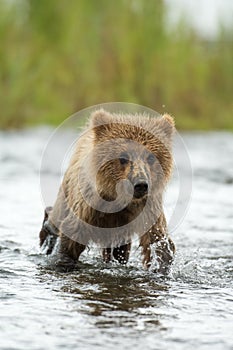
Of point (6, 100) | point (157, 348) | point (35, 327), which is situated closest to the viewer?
point (157, 348)

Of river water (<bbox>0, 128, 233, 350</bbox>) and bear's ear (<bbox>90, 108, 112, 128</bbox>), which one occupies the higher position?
bear's ear (<bbox>90, 108, 112, 128</bbox>)

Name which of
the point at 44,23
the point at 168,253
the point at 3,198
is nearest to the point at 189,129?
the point at 44,23

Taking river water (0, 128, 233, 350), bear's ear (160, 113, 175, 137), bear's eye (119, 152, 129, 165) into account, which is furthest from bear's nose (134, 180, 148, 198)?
bear's ear (160, 113, 175, 137)

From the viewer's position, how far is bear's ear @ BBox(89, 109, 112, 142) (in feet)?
19.5

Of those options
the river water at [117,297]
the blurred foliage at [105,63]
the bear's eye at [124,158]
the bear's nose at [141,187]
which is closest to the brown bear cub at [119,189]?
the bear's eye at [124,158]

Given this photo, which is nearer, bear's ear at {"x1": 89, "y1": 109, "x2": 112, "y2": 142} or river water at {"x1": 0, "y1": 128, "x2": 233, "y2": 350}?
river water at {"x1": 0, "y1": 128, "x2": 233, "y2": 350}

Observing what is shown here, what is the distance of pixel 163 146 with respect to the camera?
591 cm

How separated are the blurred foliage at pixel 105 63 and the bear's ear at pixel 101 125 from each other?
63.9 feet

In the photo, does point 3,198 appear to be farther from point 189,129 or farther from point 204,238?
point 189,129

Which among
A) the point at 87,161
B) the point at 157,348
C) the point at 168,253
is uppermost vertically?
the point at 87,161

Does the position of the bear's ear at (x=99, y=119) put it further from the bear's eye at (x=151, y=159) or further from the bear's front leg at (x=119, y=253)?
the bear's front leg at (x=119, y=253)

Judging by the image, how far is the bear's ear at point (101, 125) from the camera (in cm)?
595

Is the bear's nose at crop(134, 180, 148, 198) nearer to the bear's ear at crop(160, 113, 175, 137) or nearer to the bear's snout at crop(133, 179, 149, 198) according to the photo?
the bear's snout at crop(133, 179, 149, 198)

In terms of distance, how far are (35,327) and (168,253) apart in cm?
195
